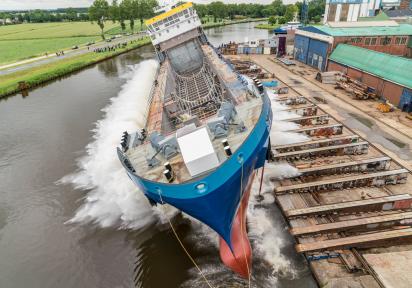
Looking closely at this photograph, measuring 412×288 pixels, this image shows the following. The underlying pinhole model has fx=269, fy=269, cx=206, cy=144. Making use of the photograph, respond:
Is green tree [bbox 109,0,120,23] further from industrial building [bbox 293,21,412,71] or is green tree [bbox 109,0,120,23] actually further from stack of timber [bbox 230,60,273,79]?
industrial building [bbox 293,21,412,71]

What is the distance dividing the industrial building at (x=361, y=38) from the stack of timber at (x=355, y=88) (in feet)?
23.2

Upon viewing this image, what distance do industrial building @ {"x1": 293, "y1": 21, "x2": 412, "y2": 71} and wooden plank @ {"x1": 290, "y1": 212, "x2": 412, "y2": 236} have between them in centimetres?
2917

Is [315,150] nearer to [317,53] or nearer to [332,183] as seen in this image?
[332,183]

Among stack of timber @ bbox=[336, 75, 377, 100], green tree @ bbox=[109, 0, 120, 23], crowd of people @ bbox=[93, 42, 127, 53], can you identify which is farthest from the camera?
green tree @ bbox=[109, 0, 120, 23]

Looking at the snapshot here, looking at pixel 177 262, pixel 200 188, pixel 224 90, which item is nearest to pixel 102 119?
pixel 224 90

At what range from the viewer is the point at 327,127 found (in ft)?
67.7

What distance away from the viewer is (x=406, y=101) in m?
23.9

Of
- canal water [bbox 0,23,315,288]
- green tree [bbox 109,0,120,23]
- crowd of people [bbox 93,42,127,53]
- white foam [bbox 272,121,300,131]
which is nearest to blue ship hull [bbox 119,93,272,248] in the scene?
canal water [bbox 0,23,315,288]

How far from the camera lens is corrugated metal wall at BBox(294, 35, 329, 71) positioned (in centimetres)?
Result: 3759

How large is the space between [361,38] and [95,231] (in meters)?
38.4

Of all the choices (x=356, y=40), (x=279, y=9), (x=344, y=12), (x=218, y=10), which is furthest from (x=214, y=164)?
(x=279, y=9)

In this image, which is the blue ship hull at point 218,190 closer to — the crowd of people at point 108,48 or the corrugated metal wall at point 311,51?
the corrugated metal wall at point 311,51

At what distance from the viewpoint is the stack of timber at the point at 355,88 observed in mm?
27392

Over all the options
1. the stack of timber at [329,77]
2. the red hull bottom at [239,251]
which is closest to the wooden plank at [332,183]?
the red hull bottom at [239,251]
